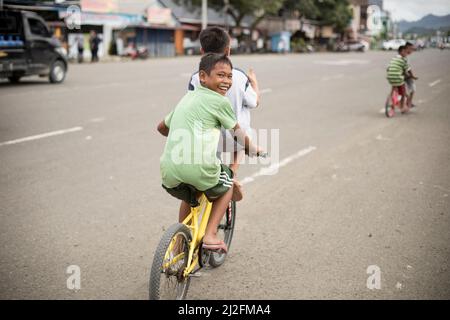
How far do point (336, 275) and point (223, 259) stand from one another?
876 millimetres

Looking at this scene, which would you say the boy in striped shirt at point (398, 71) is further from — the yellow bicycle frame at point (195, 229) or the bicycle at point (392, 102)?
the yellow bicycle frame at point (195, 229)

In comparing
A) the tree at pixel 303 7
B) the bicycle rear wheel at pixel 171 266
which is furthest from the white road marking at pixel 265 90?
the tree at pixel 303 7

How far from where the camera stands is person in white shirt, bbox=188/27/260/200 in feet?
11.7

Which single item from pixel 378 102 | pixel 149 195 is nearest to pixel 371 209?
pixel 149 195

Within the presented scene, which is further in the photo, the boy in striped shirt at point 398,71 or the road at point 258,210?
the boy in striped shirt at point 398,71

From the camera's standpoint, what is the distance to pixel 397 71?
10.6 metres

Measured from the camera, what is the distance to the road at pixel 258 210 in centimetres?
353

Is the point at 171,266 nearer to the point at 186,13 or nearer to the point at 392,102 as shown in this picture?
the point at 392,102

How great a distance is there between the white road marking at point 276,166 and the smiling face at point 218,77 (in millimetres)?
3016

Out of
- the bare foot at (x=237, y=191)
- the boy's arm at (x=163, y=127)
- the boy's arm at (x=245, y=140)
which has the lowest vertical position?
the bare foot at (x=237, y=191)

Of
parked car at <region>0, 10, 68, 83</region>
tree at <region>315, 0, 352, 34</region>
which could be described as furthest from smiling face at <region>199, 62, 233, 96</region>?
tree at <region>315, 0, 352, 34</region>

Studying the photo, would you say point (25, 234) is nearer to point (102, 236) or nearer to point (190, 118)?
point (102, 236)
